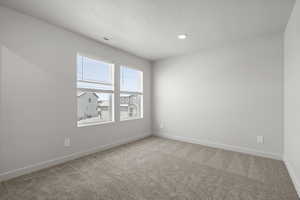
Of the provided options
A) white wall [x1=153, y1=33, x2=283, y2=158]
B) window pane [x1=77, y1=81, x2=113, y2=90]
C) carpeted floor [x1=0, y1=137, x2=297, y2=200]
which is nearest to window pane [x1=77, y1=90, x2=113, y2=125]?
window pane [x1=77, y1=81, x2=113, y2=90]

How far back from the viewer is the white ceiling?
1.86m

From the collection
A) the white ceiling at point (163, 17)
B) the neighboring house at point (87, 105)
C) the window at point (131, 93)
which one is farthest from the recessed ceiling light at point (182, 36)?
the neighboring house at point (87, 105)

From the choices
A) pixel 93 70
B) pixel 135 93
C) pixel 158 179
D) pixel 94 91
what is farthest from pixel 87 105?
pixel 158 179

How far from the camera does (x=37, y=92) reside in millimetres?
2191

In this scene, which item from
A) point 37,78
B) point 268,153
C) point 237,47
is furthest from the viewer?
point 237,47

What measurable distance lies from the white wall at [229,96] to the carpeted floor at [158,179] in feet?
1.74

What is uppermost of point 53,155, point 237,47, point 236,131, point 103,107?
point 237,47

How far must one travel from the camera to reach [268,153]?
2.68m

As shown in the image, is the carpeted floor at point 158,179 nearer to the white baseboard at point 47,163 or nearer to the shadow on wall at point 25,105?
the white baseboard at point 47,163

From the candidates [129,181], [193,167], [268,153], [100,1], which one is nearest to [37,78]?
[100,1]

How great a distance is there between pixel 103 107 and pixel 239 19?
10.6 feet

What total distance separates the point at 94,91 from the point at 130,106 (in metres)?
1.31

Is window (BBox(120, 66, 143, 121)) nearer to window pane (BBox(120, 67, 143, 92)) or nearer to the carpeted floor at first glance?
window pane (BBox(120, 67, 143, 92))

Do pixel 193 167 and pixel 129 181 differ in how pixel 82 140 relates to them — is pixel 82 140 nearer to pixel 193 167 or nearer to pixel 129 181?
pixel 129 181
